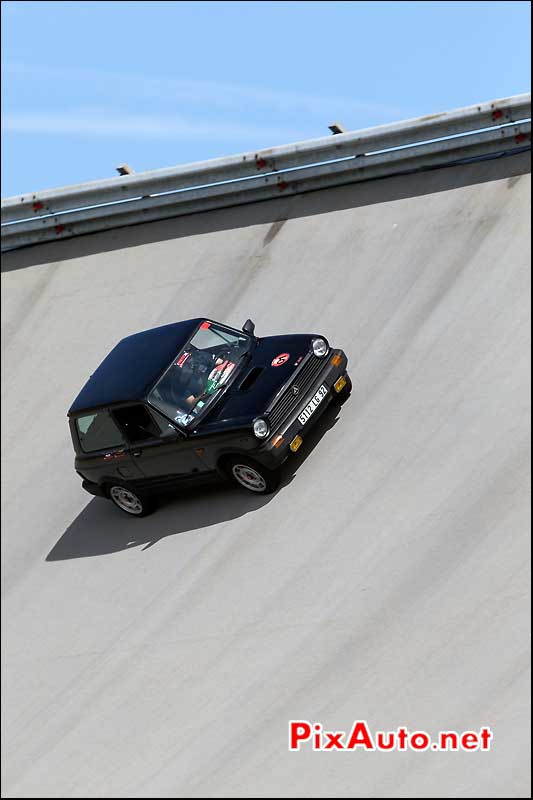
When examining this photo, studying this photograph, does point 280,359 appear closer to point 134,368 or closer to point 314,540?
point 134,368

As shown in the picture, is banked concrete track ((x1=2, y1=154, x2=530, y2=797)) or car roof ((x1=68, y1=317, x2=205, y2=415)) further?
car roof ((x1=68, y1=317, x2=205, y2=415))

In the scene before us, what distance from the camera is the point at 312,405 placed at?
13.0m

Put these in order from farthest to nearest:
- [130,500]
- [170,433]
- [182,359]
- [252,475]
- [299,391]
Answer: [130,500] → [182,359] → [170,433] → [252,475] → [299,391]

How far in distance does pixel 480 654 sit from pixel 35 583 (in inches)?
240

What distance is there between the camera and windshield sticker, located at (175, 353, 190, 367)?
44.8ft

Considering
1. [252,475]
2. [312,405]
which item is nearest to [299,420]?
[312,405]

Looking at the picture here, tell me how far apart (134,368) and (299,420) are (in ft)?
7.00

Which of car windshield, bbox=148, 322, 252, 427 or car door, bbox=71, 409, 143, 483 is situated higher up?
car windshield, bbox=148, 322, 252, 427

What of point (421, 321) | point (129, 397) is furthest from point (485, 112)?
point (129, 397)

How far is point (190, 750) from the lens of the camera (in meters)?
10.7

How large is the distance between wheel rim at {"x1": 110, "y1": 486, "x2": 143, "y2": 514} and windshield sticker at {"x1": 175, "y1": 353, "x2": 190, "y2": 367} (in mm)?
1539

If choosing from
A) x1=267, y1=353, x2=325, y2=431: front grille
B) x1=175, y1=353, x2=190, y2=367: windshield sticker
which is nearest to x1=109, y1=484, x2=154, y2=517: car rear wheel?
x1=175, y1=353, x2=190, y2=367: windshield sticker

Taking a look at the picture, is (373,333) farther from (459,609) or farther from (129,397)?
(459,609)

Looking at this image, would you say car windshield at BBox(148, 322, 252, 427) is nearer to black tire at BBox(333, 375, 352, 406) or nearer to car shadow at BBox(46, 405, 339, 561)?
car shadow at BBox(46, 405, 339, 561)
